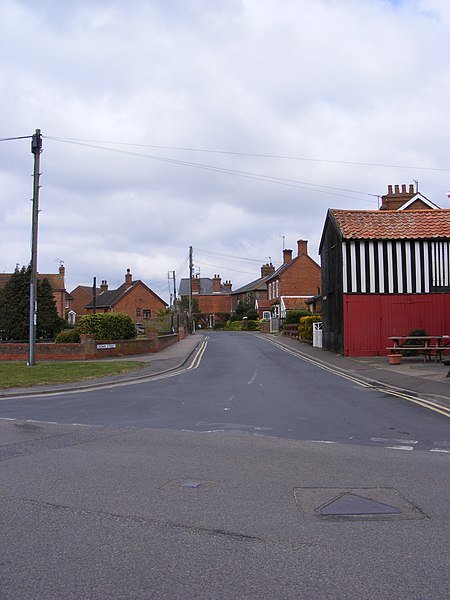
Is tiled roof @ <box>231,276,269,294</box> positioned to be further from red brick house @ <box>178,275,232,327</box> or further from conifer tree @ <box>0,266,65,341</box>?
conifer tree @ <box>0,266,65,341</box>

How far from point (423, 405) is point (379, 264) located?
626 inches

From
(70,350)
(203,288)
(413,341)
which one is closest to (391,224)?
(413,341)

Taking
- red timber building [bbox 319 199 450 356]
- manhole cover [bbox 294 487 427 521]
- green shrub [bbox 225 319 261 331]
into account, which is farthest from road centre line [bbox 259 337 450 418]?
green shrub [bbox 225 319 261 331]

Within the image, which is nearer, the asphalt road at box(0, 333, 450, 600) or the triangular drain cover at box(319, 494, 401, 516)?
the asphalt road at box(0, 333, 450, 600)

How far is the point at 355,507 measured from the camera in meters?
6.01

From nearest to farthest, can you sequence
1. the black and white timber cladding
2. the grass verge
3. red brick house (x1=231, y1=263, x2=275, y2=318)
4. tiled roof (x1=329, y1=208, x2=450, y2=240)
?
1. the grass verge
2. the black and white timber cladding
3. tiled roof (x1=329, y1=208, x2=450, y2=240)
4. red brick house (x1=231, y1=263, x2=275, y2=318)

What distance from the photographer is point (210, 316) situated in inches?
3976

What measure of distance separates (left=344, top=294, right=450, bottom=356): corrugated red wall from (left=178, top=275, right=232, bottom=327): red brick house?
69.8 m

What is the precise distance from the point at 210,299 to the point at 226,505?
98.9 m

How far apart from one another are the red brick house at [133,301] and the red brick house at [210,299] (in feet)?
50.8

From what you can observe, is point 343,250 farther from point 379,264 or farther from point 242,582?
point 242,582

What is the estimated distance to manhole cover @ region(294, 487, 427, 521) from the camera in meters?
5.75

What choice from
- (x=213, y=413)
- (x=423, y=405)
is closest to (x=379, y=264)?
(x=423, y=405)

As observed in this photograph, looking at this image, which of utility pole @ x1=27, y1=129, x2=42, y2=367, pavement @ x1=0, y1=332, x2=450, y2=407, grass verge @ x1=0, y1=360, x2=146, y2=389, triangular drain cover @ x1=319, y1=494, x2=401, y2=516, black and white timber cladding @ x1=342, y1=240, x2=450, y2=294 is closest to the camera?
triangular drain cover @ x1=319, y1=494, x2=401, y2=516
